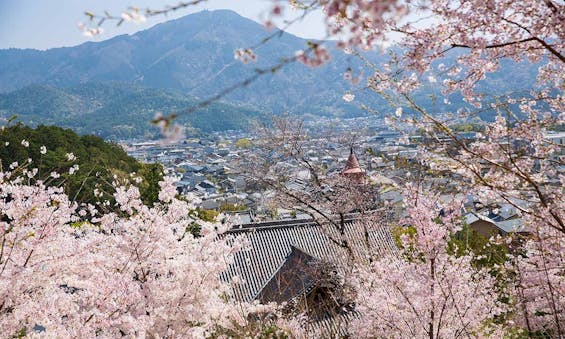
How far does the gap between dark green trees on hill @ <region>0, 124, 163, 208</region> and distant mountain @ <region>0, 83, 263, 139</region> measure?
7728 centimetres

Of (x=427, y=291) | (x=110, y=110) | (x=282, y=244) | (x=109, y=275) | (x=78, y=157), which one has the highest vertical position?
(x=109, y=275)

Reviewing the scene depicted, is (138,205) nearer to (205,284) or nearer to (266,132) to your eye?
(205,284)

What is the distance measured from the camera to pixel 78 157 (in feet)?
73.0

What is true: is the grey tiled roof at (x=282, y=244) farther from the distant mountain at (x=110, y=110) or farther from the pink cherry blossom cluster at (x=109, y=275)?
the distant mountain at (x=110, y=110)

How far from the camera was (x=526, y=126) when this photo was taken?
2.94 metres

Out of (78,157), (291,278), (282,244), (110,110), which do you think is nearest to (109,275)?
(291,278)

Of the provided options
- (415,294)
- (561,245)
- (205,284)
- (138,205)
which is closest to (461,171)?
(561,245)

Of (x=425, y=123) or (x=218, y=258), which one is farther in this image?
(x=218, y=258)

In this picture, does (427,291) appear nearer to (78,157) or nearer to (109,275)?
(109,275)

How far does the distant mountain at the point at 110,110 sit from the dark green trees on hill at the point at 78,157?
77.3 metres

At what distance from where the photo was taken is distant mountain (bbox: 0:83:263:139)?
106625 mm

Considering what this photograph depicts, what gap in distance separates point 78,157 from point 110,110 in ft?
350

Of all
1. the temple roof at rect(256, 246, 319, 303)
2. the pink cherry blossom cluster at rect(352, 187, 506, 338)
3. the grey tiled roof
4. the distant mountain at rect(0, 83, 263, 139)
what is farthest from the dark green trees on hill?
the distant mountain at rect(0, 83, 263, 139)

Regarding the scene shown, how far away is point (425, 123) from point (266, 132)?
7892 mm
